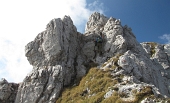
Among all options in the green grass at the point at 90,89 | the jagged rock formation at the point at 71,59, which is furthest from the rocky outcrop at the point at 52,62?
the green grass at the point at 90,89

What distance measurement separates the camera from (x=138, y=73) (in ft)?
142

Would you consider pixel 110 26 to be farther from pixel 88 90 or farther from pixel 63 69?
pixel 88 90

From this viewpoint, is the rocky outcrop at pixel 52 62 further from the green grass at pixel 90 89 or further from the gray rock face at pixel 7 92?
the green grass at pixel 90 89

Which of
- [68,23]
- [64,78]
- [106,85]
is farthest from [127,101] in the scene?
[68,23]

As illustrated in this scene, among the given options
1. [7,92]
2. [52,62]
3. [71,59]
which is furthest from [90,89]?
[7,92]

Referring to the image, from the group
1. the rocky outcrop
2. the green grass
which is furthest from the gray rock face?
the green grass

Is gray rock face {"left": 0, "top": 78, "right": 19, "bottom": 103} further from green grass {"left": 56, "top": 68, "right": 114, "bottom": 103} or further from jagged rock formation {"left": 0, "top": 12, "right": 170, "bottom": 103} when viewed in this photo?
green grass {"left": 56, "top": 68, "right": 114, "bottom": 103}

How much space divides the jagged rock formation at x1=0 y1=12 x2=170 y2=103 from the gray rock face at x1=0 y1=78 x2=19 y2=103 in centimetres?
225

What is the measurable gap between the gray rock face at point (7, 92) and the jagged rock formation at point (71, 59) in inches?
88.5

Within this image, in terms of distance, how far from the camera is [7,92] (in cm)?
4916

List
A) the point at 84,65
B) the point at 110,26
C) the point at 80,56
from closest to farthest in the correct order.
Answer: the point at 84,65
the point at 80,56
the point at 110,26

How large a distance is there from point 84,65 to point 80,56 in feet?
15.0

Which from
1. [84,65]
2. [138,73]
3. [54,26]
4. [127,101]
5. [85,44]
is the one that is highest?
[54,26]

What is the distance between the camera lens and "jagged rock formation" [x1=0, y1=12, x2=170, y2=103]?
45.3m
